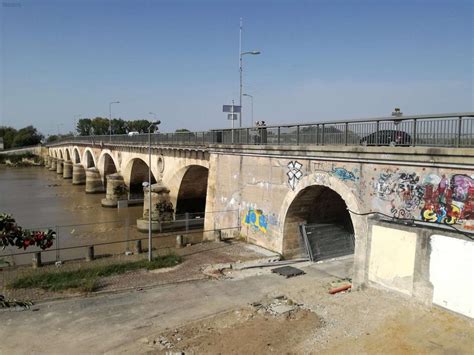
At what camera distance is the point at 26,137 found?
477 ft

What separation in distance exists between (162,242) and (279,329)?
17148 millimetres

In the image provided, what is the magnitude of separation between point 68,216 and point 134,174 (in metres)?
10.9

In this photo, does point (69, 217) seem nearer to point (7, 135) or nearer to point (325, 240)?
point (325, 240)

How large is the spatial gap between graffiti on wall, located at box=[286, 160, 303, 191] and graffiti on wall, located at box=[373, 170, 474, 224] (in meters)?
4.10

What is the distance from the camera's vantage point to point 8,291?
13.3 metres

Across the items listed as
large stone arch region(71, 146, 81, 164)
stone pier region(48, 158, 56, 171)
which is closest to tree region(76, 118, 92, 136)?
stone pier region(48, 158, 56, 171)

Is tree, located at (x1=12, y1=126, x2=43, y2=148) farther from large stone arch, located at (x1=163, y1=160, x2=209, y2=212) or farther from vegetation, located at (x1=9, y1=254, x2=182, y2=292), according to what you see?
vegetation, located at (x1=9, y1=254, x2=182, y2=292)

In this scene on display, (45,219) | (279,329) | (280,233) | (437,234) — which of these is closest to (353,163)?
(437,234)

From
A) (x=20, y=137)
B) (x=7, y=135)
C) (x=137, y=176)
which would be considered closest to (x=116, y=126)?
(x=20, y=137)

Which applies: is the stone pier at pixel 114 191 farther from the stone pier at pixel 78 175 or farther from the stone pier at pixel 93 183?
the stone pier at pixel 78 175

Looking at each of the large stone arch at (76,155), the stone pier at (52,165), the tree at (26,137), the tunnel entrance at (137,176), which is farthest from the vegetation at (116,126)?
the tunnel entrance at (137,176)

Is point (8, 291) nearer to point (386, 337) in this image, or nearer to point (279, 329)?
point (279, 329)

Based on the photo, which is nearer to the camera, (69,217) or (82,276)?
(82,276)

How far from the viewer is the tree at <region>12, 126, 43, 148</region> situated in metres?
144
